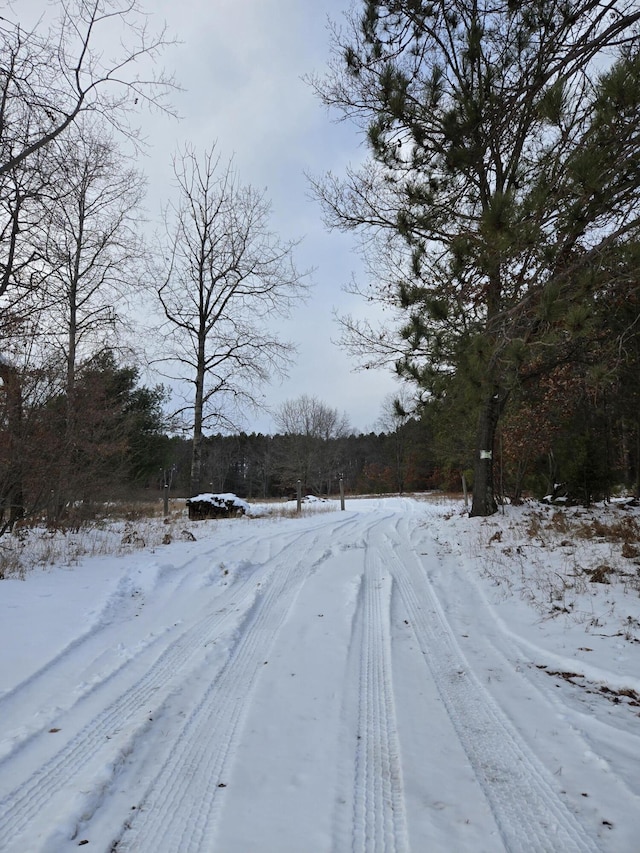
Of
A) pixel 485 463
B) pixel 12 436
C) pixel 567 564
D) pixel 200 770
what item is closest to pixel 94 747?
pixel 200 770

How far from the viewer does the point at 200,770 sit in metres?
2.00

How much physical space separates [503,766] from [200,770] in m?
1.33

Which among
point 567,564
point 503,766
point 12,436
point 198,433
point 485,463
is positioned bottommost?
point 503,766

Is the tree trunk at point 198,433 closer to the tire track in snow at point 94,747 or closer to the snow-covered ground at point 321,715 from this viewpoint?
the snow-covered ground at point 321,715

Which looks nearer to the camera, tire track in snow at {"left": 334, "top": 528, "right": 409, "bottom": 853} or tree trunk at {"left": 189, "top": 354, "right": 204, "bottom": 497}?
tire track in snow at {"left": 334, "top": 528, "right": 409, "bottom": 853}

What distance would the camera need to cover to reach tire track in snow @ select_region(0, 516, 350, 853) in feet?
5.56

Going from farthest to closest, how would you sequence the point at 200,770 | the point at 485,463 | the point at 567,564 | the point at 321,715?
the point at 485,463 → the point at 567,564 → the point at 321,715 → the point at 200,770

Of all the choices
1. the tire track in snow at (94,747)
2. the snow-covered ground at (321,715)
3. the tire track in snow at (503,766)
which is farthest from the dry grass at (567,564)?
the tire track in snow at (94,747)

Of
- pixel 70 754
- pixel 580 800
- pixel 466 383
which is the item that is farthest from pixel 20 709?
pixel 466 383

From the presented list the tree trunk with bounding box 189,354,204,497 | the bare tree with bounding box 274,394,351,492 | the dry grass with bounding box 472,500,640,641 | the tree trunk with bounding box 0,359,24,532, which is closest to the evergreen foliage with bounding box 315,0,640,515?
the dry grass with bounding box 472,500,640,641

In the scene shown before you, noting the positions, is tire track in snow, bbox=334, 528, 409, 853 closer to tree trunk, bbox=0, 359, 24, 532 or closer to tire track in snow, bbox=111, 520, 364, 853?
tire track in snow, bbox=111, 520, 364, 853

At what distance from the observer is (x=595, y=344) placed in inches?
295

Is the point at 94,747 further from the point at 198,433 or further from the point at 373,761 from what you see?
the point at 198,433

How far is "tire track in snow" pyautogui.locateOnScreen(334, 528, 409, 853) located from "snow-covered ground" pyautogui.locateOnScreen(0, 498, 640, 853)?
1cm
